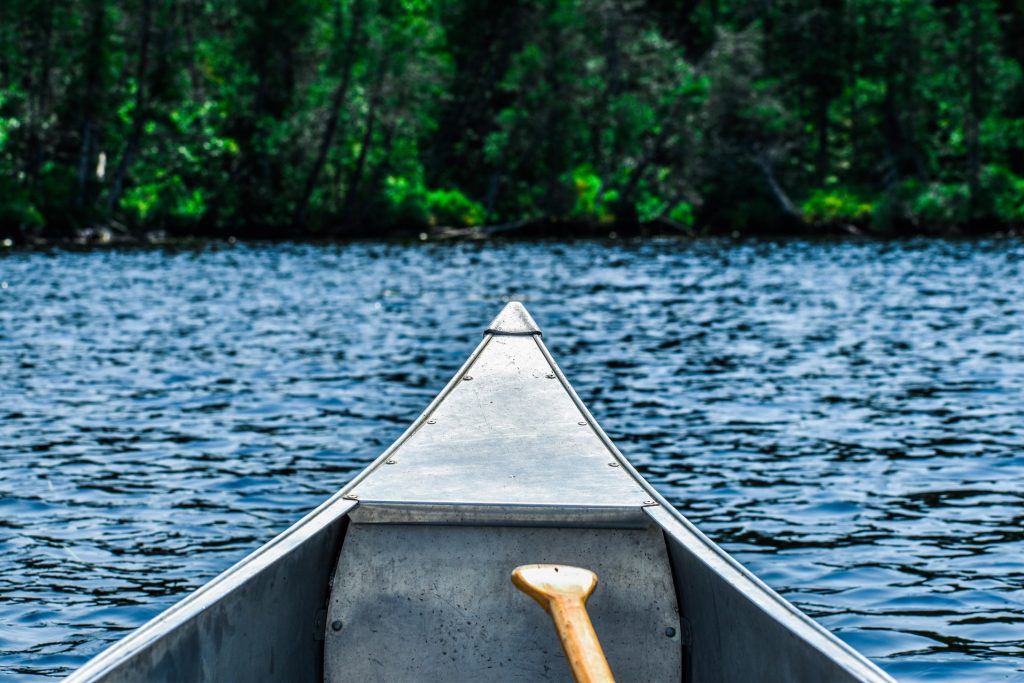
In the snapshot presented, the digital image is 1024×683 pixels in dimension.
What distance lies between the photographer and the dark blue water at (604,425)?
277 inches

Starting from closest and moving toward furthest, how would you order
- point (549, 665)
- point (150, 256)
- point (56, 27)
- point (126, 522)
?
point (549, 665) < point (126, 522) < point (150, 256) < point (56, 27)

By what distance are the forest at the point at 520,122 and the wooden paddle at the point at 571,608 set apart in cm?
4542

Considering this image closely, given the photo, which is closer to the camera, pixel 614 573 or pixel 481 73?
pixel 614 573

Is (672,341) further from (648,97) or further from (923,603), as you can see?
(648,97)

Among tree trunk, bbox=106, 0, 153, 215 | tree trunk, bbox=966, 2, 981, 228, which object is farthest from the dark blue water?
tree trunk, bbox=966, 2, 981, 228

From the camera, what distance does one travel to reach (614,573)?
196 inches

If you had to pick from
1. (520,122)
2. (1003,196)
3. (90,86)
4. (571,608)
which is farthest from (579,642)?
(520,122)

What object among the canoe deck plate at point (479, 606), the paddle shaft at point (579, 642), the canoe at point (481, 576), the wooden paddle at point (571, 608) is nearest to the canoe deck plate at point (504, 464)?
the canoe at point (481, 576)

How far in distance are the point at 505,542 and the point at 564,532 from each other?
246 mm

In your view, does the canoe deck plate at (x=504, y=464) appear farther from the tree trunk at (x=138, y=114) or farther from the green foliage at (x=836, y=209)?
the green foliage at (x=836, y=209)

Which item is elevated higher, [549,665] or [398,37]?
[398,37]

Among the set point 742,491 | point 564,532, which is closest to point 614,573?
point 564,532

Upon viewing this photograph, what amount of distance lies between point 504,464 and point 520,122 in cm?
5060

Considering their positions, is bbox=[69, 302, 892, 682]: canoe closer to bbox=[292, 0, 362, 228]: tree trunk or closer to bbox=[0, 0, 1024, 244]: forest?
bbox=[0, 0, 1024, 244]: forest
